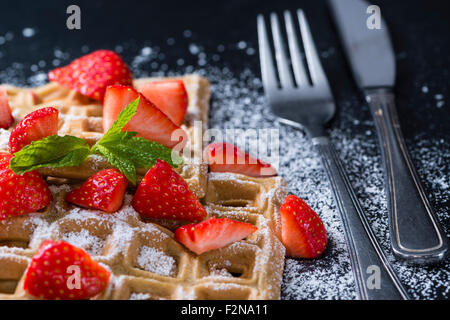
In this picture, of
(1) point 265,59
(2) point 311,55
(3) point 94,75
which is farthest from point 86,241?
(2) point 311,55

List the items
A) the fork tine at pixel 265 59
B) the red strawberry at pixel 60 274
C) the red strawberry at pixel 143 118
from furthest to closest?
the fork tine at pixel 265 59
the red strawberry at pixel 143 118
the red strawberry at pixel 60 274

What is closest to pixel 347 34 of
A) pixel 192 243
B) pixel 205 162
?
pixel 205 162

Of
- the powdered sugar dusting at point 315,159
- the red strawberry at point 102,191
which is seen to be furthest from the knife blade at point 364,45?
the red strawberry at point 102,191

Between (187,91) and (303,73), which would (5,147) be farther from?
(303,73)

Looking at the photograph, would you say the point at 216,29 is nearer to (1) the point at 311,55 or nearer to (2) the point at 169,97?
(1) the point at 311,55

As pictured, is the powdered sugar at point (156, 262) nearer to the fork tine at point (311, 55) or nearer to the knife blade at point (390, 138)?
the knife blade at point (390, 138)

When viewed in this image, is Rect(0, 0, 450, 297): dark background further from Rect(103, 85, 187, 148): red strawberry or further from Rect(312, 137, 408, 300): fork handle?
Rect(103, 85, 187, 148): red strawberry
